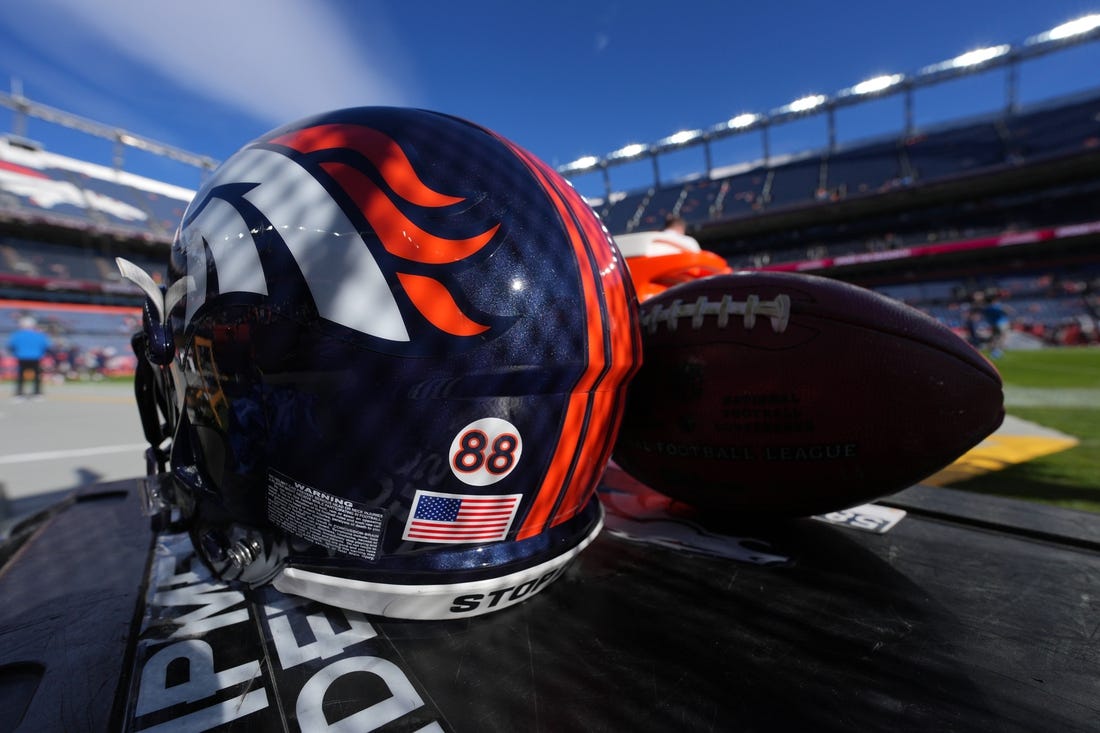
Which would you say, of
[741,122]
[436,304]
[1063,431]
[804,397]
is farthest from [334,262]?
[741,122]

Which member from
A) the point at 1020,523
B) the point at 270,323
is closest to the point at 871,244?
the point at 1020,523

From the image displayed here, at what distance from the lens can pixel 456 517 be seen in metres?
0.75

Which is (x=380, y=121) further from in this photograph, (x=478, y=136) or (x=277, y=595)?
(x=277, y=595)

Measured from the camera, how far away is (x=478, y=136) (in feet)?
2.81

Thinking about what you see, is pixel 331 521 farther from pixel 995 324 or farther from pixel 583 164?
pixel 583 164

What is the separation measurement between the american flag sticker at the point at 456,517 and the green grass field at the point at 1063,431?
197 cm

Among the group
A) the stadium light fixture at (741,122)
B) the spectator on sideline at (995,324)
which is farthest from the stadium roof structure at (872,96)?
the spectator on sideline at (995,324)

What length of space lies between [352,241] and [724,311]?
28.0 inches

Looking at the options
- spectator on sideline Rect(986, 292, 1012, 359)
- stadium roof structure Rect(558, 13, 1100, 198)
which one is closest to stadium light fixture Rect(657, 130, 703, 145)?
stadium roof structure Rect(558, 13, 1100, 198)

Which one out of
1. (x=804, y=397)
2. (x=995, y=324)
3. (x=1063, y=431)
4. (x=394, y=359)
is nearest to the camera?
(x=394, y=359)

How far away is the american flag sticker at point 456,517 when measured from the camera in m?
0.74

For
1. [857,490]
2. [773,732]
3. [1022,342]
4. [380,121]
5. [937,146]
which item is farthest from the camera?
[937,146]

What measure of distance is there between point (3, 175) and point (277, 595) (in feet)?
84.1

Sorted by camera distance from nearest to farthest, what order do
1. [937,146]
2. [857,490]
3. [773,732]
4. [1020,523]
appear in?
[773,732], [857,490], [1020,523], [937,146]
